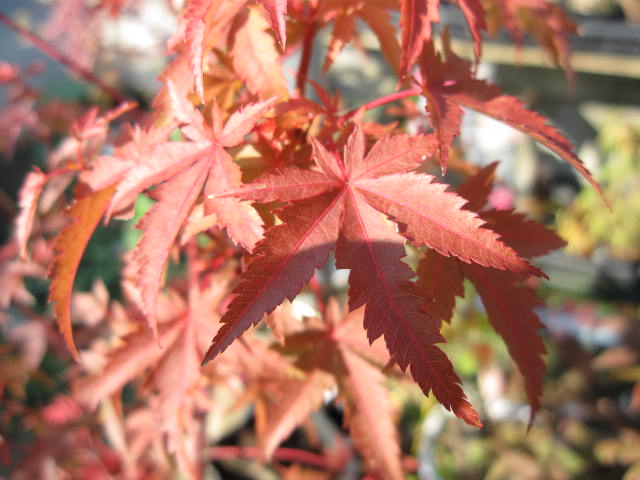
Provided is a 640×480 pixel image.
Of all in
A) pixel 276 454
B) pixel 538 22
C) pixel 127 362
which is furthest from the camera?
pixel 276 454

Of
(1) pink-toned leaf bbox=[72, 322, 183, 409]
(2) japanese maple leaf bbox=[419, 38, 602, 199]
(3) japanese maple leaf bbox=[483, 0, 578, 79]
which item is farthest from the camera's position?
(3) japanese maple leaf bbox=[483, 0, 578, 79]

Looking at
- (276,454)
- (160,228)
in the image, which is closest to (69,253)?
(160,228)

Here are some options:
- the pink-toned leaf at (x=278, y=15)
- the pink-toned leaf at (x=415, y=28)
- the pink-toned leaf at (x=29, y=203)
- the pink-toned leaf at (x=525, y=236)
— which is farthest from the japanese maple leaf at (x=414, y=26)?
the pink-toned leaf at (x=29, y=203)

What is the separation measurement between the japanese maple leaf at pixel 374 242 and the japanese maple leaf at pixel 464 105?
4cm

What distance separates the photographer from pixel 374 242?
1.48 feet

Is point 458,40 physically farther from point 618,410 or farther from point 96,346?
point 96,346

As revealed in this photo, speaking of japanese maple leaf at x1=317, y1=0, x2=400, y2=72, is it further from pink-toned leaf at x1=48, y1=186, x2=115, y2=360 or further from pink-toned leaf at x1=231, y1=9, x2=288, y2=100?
pink-toned leaf at x1=48, y1=186, x2=115, y2=360

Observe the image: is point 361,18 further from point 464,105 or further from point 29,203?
point 29,203

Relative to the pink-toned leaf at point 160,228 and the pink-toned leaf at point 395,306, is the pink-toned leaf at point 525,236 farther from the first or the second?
the pink-toned leaf at point 160,228

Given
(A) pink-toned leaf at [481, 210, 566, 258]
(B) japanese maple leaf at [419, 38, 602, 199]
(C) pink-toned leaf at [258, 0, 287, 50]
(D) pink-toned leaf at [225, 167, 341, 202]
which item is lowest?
(A) pink-toned leaf at [481, 210, 566, 258]

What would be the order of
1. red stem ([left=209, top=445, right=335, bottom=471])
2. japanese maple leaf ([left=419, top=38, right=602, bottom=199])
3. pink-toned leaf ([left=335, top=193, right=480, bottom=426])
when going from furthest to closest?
1. red stem ([left=209, top=445, right=335, bottom=471])
2. japanese maple leaf ([left=419, top=38, right=602, bottom=199])
3. pink-toned leaf ([left=335, top=193, right=480, bottom=426])

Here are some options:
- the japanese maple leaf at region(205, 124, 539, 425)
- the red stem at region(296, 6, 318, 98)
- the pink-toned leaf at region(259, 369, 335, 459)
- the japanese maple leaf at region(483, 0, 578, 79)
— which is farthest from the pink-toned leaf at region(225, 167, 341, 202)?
the japanese maple leaf at region(483, 0, 578, 79)

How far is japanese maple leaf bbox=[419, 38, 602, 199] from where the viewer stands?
1.65ft

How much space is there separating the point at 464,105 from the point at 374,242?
0.76 feet
